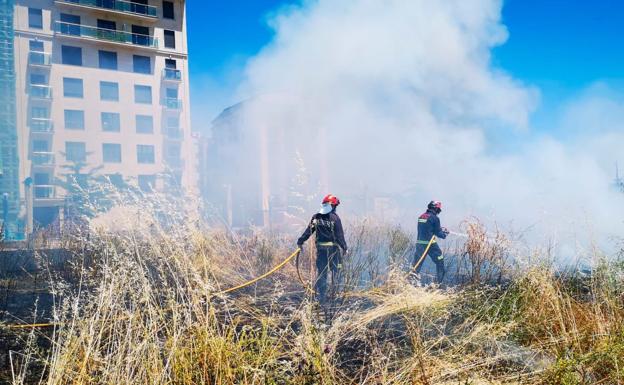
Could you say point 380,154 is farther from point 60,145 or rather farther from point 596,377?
point 596,377

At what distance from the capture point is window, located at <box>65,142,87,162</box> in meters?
22.4

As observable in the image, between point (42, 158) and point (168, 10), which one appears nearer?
point (42, 158)

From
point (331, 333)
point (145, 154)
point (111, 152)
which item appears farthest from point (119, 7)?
point (331, 333)

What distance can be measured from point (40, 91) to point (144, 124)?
5.48m

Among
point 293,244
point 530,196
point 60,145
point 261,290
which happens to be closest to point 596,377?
point 261,290

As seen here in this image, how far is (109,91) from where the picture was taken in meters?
23.8

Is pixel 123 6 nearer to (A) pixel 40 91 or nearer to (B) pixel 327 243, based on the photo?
(A) pixel 40 91

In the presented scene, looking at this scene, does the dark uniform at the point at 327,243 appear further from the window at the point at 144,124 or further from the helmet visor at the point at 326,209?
the window at the point at 144,124

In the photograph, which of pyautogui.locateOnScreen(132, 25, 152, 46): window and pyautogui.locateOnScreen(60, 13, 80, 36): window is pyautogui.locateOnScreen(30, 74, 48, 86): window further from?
pyautogui.locateOnScreen(132, 25, 152, 46): window

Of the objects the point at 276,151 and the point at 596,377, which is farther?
the point at 276,151

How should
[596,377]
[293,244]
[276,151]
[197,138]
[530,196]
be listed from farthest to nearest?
[197,138] < [276,151] < [530,196] < [293,244] < [596,377]

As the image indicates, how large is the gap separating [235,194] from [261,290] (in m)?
20.7

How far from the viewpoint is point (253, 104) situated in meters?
26.4

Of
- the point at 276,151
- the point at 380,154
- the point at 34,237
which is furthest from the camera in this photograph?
the point at 276,151
